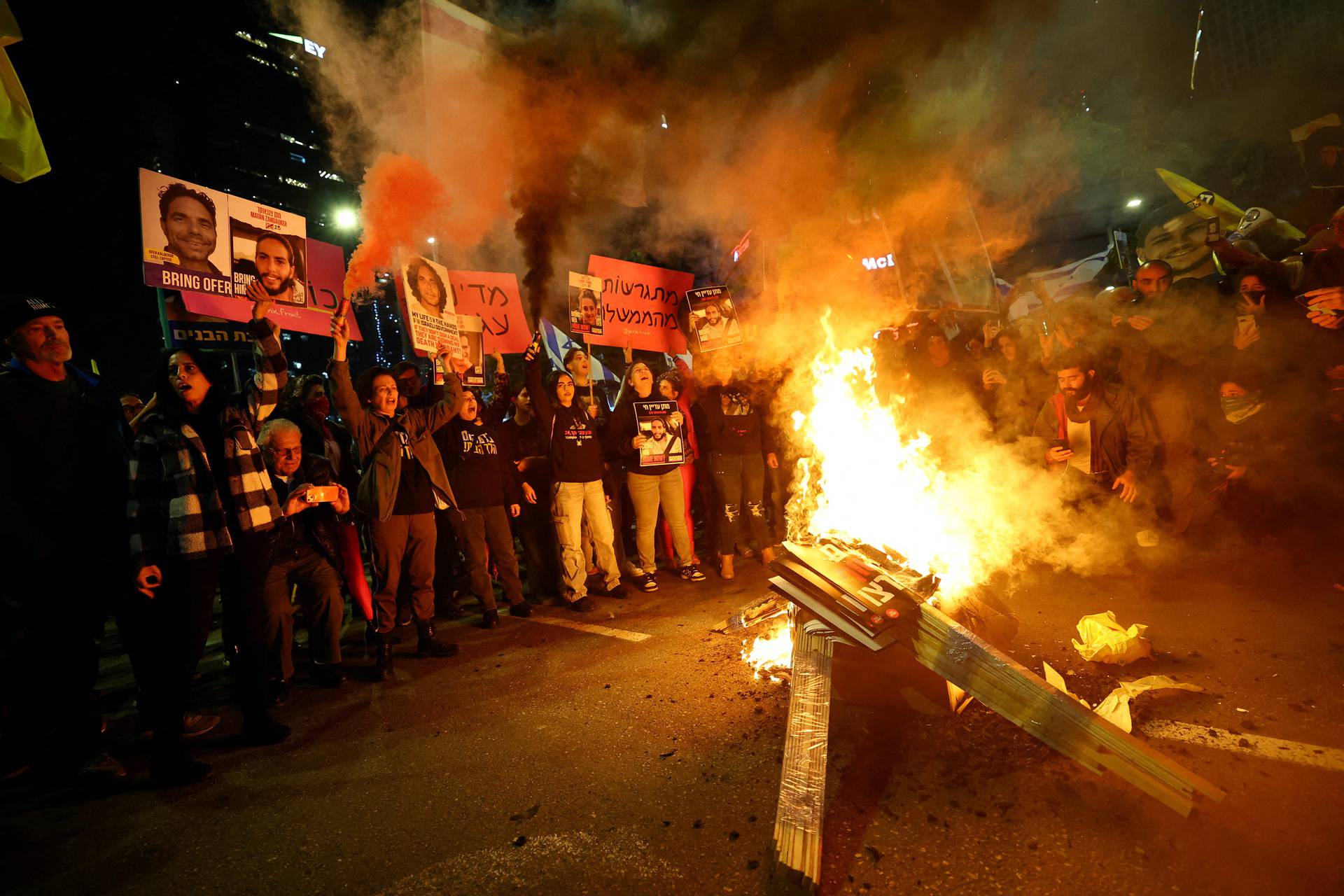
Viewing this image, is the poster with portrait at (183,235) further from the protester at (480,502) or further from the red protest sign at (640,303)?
the red protest sign at (640,303)

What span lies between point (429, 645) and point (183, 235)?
466 centimetres

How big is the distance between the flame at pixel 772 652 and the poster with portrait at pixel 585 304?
168 inches

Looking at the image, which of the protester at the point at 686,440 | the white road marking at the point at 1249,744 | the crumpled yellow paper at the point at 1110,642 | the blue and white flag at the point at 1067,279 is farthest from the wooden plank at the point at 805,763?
the blue and white flag at the point at 1067,279

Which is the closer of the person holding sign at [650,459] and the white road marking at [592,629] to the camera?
the white road marking at [592,629]

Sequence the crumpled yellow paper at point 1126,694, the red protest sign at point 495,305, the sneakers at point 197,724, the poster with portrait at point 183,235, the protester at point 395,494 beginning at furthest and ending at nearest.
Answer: the red protest sign at point 495,305
the poster with portrait at point 183,235
the protester at point 395,494
the sneakers at point 197,724
the crumpled yellow paper at point 1126,694

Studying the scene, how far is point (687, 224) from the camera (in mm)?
6941

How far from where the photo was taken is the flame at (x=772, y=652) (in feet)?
13.4

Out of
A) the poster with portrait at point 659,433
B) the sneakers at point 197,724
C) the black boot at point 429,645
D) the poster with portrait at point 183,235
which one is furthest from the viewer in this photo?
the poster with portrait at point 659,433

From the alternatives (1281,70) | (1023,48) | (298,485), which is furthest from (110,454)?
(1281,70)

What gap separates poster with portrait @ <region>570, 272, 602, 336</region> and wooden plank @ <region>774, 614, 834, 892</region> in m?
4.90

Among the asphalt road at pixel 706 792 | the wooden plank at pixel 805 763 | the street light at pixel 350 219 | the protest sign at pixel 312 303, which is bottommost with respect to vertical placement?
the asphalt road at pixel 706 792

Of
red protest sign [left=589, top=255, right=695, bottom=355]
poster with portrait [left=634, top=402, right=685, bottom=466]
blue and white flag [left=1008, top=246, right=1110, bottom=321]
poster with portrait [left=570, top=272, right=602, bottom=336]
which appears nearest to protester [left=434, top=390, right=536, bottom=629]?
poster with portrait [left=634, top=402, right=685, bottom=466]

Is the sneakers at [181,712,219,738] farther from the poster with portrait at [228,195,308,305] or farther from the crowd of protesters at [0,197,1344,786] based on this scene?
the poster with portrait at [228,195,308,305]

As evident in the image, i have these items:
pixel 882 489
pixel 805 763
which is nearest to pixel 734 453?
pixel 882 489
